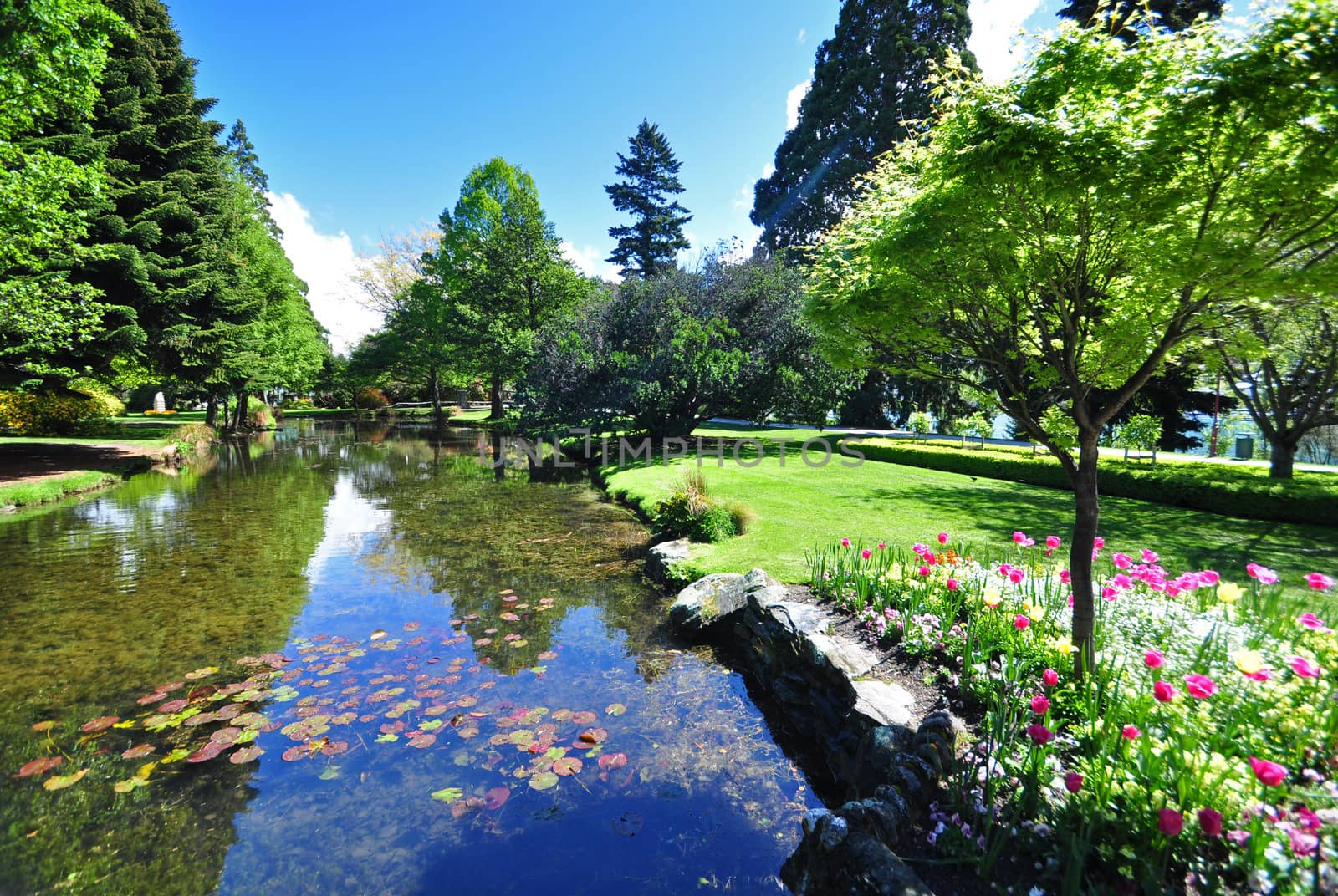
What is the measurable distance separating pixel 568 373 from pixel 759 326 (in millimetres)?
6898

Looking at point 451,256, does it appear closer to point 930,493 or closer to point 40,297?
point 40,297

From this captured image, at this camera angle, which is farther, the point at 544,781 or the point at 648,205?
the point at 648,205

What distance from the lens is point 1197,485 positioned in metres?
9.72

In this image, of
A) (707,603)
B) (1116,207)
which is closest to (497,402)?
(707,603)

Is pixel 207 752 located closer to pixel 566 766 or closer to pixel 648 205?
pixel 566 766

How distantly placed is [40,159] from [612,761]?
696 inches

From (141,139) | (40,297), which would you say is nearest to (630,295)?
(40,297)

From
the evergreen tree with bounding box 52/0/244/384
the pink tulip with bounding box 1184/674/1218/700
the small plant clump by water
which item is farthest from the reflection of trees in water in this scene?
the evergreen tree with bounding box 52/0/244/384

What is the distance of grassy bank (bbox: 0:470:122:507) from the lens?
500 inches

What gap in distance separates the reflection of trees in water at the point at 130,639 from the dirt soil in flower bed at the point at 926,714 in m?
4.04

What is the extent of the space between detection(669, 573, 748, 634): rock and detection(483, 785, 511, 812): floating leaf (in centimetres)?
301

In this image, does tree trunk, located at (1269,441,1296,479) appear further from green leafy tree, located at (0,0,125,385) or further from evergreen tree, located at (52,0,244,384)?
evergreen tree, located at (52,0,244,384)

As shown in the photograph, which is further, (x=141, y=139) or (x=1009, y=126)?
(x=141, y=139)

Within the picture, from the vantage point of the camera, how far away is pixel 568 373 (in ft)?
64.3
